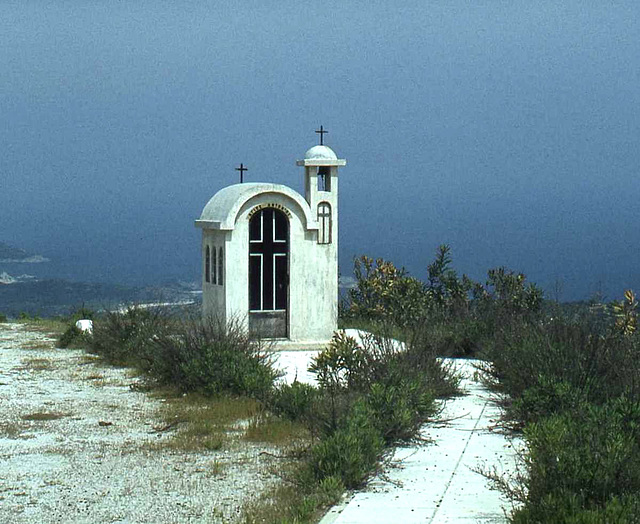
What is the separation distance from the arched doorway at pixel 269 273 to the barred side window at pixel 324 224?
65cm

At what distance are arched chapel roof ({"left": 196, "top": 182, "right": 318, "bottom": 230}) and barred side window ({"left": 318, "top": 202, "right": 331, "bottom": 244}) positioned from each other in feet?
0.62

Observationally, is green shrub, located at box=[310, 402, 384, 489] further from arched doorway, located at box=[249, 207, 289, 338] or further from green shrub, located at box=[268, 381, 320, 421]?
arched doorway, located at box=[249, 207, 289, 338]

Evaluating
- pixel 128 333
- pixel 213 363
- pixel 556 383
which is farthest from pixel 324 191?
pixel 556 383

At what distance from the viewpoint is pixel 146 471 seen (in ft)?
29.0

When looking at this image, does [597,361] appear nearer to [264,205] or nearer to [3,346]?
[264,205]

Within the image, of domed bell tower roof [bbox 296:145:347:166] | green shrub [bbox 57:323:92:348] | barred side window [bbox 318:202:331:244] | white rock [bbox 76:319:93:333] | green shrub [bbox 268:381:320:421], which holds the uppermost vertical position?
domed bell tower roof [bbox 296:145:347:166]

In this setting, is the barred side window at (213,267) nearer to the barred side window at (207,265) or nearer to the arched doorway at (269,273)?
the barred side window at (207,265)

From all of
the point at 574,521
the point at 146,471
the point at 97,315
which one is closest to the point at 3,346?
the point at 97,315

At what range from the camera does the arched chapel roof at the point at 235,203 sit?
17.5 m

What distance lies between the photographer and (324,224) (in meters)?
18.4

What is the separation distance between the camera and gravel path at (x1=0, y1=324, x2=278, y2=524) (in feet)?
25.1

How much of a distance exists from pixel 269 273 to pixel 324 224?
4.34ft

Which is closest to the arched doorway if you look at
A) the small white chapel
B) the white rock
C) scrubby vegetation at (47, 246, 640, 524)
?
the small white chapel

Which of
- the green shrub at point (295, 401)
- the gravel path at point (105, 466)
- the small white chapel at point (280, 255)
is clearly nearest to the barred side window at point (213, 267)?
the small white chapel at point (280, 255)
